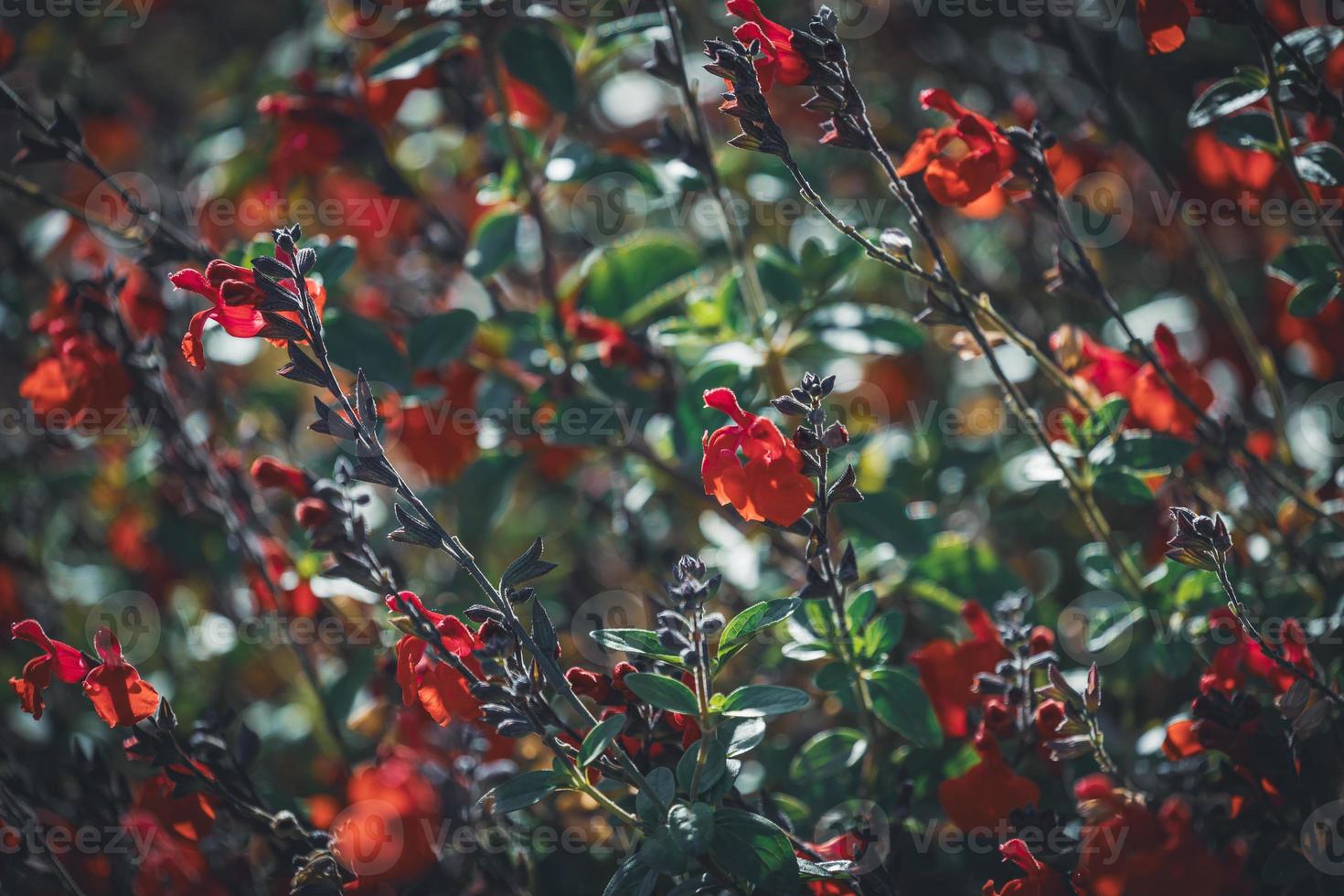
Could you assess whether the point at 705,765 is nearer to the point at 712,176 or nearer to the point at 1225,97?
the point at 712,176

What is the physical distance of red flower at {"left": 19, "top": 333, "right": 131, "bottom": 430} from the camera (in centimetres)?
138

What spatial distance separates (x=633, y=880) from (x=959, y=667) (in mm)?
520

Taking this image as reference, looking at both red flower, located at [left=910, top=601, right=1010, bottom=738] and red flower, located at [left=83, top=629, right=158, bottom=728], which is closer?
red flower, located at [left=83, top=629, right=158, bottom=728]

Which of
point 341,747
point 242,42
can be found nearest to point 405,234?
point 341,747

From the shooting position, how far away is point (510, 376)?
1.69 metres

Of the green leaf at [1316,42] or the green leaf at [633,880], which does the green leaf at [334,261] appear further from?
the green leaf at [1316,42]

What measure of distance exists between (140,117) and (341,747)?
75.4 inches

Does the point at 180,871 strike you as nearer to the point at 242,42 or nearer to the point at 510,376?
the point at 510,376

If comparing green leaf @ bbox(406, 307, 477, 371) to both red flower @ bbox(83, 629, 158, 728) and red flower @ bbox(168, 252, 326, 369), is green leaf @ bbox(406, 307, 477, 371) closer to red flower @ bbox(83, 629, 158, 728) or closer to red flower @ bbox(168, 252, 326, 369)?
red flower @ bbox(168, 252, 326, 369)

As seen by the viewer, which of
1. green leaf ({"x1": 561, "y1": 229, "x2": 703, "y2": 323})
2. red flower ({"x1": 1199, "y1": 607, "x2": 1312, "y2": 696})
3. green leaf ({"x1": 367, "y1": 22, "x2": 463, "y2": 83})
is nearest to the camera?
red flower ({"x1": 1199, "y1": 607, "x2": 1312, "y2": 696})

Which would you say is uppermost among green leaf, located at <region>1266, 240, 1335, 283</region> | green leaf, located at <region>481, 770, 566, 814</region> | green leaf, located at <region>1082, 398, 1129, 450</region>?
green leaf, located at <region>1266, 240, 1335, 283</region>

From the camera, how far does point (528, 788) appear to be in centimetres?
99

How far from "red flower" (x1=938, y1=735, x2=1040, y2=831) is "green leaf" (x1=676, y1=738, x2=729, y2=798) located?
0.30 m

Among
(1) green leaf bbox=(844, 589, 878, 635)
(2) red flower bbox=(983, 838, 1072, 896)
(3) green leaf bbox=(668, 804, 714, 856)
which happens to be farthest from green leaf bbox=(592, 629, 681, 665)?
(2) red flower bbox=(983, 838, 1072, 896)
